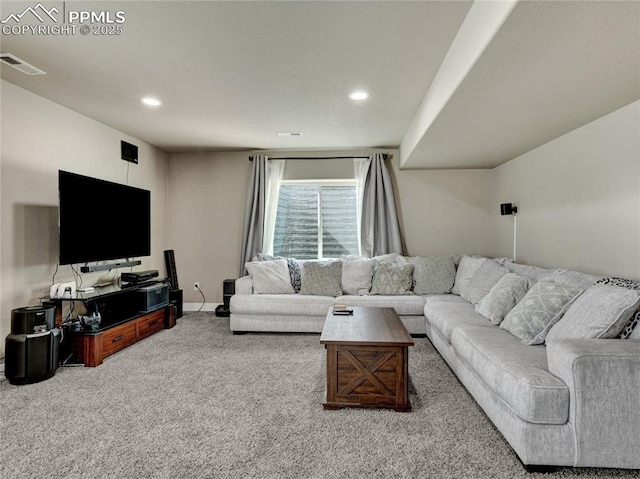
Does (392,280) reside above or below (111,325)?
above

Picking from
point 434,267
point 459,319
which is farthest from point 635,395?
point 434,267

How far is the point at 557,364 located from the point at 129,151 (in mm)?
4813

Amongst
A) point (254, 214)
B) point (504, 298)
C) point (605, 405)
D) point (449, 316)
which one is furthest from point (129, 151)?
point (605, 405)

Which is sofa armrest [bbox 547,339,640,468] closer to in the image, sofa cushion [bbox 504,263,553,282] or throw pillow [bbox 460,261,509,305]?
sofa cushion [bbox 504,263,553,282]

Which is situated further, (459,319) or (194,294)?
(194,294)

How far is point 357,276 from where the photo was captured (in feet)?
14.9

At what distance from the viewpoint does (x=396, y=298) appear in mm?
4152

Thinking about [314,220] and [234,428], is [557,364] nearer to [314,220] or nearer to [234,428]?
[234,428]

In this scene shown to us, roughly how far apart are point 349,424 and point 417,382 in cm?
85

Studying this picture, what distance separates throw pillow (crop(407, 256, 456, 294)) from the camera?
436cm

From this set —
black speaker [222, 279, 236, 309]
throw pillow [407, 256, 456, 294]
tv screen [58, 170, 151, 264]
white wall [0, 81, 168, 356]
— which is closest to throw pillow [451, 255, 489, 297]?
throw pillow [407, 256, 456, 294]

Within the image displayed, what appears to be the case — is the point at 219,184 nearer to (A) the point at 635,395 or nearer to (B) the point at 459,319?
(B) the point at 459,319

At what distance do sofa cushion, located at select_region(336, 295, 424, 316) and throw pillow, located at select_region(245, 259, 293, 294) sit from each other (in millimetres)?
731

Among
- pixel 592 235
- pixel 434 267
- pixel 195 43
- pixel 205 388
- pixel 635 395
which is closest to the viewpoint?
pixel 635 395
